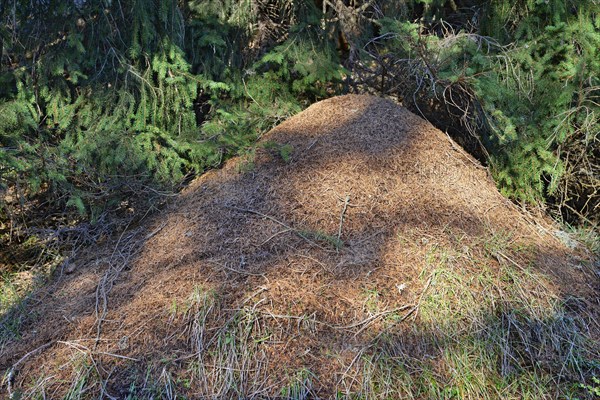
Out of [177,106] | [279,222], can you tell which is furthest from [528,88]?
[177,106]

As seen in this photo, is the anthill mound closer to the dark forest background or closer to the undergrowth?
the undergrowth

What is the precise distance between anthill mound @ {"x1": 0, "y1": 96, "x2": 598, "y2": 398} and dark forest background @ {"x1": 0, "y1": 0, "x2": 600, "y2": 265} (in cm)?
38

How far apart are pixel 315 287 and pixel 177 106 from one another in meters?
2.49

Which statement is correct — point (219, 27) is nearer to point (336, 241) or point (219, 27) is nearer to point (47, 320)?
point (336, 241)

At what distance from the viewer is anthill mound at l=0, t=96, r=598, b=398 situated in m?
3.23

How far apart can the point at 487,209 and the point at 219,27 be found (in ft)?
10.7

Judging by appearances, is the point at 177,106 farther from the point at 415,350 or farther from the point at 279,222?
the point at 415,350

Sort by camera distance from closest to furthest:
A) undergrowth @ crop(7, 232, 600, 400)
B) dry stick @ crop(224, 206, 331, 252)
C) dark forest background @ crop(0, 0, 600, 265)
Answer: undergrowth @ crop(7, 232, 600, 400) → dry stick @ crop(224, 206, 331, 252) → dark forest background @ crop(0, 0, 600, 265)

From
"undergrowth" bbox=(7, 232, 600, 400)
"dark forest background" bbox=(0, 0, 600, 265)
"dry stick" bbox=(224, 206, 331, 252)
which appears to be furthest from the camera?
"dark forest background" bbox=(0, 0, 600, 265)

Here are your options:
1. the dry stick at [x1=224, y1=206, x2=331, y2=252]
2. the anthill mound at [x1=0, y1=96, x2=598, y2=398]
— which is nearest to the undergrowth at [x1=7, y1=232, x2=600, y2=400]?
the anthill mound at [x1=0, y1=96, x2=598, y2=398]

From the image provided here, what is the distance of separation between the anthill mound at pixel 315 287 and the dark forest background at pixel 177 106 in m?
0.38

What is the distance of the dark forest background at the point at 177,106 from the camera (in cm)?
463

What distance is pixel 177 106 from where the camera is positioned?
17.0ft

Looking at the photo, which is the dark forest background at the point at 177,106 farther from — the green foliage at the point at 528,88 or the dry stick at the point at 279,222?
the dry stick at the point at 279,222
